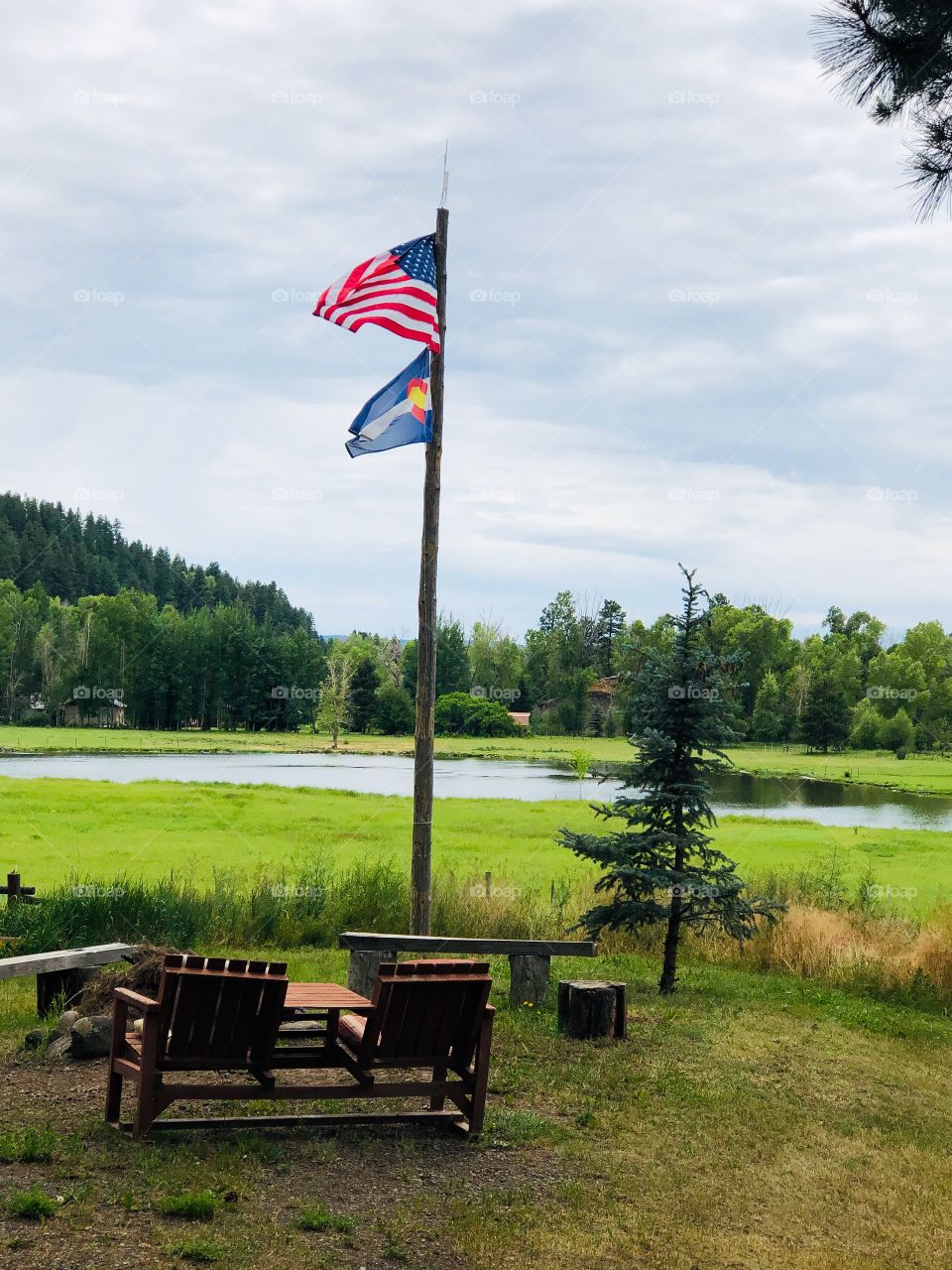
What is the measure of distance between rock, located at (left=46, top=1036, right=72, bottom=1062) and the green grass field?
58.1 metres

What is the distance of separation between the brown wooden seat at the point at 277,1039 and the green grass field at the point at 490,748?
58.5m

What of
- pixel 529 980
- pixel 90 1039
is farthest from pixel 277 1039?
pixel 529 980

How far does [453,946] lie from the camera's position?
9.15 metres

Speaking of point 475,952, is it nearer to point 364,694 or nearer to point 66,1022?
point 66,1022

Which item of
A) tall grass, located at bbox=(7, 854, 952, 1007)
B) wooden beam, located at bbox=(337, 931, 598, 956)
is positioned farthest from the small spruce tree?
wooden beam, located at bbox=(337, 931, 598, 956)

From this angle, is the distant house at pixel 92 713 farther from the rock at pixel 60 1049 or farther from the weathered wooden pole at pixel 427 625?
the rock at pixel 60 1049

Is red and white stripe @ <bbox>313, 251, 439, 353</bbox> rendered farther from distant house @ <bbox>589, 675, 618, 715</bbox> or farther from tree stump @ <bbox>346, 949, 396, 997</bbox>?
distant house @ <bbox>589, 675, 618, 715</bbox>

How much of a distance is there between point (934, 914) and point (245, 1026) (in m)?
12.2

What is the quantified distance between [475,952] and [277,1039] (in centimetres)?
324

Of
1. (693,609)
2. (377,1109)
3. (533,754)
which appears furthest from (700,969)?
(533,754)

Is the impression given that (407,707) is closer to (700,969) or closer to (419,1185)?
(700,969)

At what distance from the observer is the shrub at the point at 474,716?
99750 mm

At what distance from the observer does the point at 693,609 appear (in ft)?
37.0

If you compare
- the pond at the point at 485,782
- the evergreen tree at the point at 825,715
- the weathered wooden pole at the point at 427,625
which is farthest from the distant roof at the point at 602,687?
the weathered wooden pole at the point at 427,625
